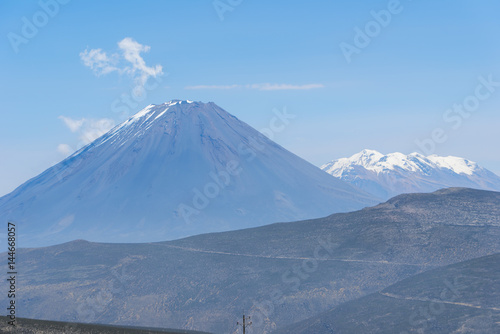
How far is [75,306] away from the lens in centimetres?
15888

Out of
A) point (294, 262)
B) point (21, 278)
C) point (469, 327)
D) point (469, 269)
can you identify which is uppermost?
point (21, 278)

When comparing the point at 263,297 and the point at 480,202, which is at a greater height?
the point at 480,202

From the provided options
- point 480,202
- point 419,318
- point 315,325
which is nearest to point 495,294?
point 419,318

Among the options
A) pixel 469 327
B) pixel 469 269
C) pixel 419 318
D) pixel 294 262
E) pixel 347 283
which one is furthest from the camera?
pixel 294 262

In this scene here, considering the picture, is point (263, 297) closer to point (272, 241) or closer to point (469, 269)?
point (272, 241)

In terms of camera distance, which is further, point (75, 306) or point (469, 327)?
point (75, 306)

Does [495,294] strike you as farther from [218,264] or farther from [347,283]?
[218,264]

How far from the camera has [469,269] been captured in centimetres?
13675

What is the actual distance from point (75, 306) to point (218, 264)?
1458 inches

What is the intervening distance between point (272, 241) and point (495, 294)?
73.7m

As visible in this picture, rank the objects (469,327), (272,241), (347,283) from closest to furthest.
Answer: (469,327)
(347,283)
(272,241)

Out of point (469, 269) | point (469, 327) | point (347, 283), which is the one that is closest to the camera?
point (469, 327)

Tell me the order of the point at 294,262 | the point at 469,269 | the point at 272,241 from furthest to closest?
the point at 272,241 → the point at 294,262 → the point at 469,269

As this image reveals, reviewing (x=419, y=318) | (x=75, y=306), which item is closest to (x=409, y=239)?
(x=419, y=318)
